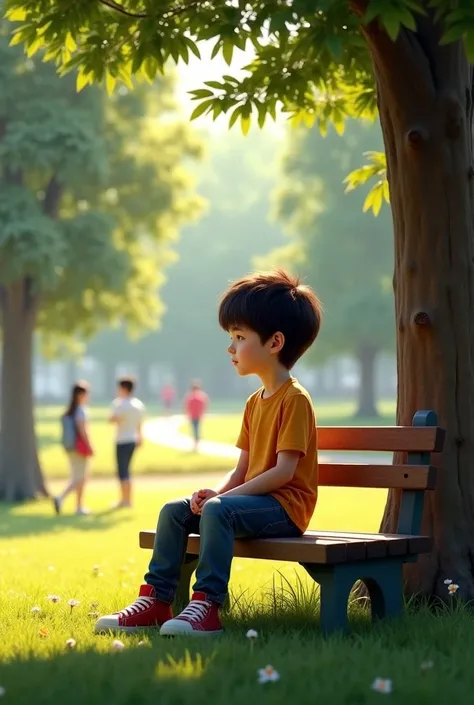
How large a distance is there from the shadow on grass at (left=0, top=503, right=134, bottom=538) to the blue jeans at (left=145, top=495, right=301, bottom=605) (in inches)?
340

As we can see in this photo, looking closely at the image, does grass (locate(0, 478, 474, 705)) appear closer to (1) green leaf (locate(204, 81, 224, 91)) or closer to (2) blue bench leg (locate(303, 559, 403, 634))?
(2) blue bench leg (locate(303, 559, 403, 634))

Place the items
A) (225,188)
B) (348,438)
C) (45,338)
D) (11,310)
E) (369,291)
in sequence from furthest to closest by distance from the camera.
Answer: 1. (225,188)
2. (369,291)
3. (45,338)
4. (11,310)
5. (348,438)

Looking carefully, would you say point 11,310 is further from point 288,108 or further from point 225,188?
point 225,188

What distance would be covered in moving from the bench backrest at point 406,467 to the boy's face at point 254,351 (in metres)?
0.67

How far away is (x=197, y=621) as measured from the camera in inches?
196

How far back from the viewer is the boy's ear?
5.52m

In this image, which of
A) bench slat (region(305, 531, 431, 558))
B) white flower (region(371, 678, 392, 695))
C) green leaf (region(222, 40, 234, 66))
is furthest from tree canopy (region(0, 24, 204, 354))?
white flower (region(371, 678, 392, 695))

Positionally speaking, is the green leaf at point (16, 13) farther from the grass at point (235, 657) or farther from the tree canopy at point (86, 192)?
the tree canopy at point (86, 192)

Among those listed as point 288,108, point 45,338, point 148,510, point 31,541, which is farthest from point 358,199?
point 288,108

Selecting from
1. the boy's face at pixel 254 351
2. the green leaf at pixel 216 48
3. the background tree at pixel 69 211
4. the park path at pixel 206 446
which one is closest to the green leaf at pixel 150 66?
the green leaf at pixel 216 48

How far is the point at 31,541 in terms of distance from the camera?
42.8ft

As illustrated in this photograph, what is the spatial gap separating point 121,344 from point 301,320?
8161cm

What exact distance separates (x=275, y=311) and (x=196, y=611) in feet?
4.65

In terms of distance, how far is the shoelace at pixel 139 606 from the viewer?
531 centimetres
